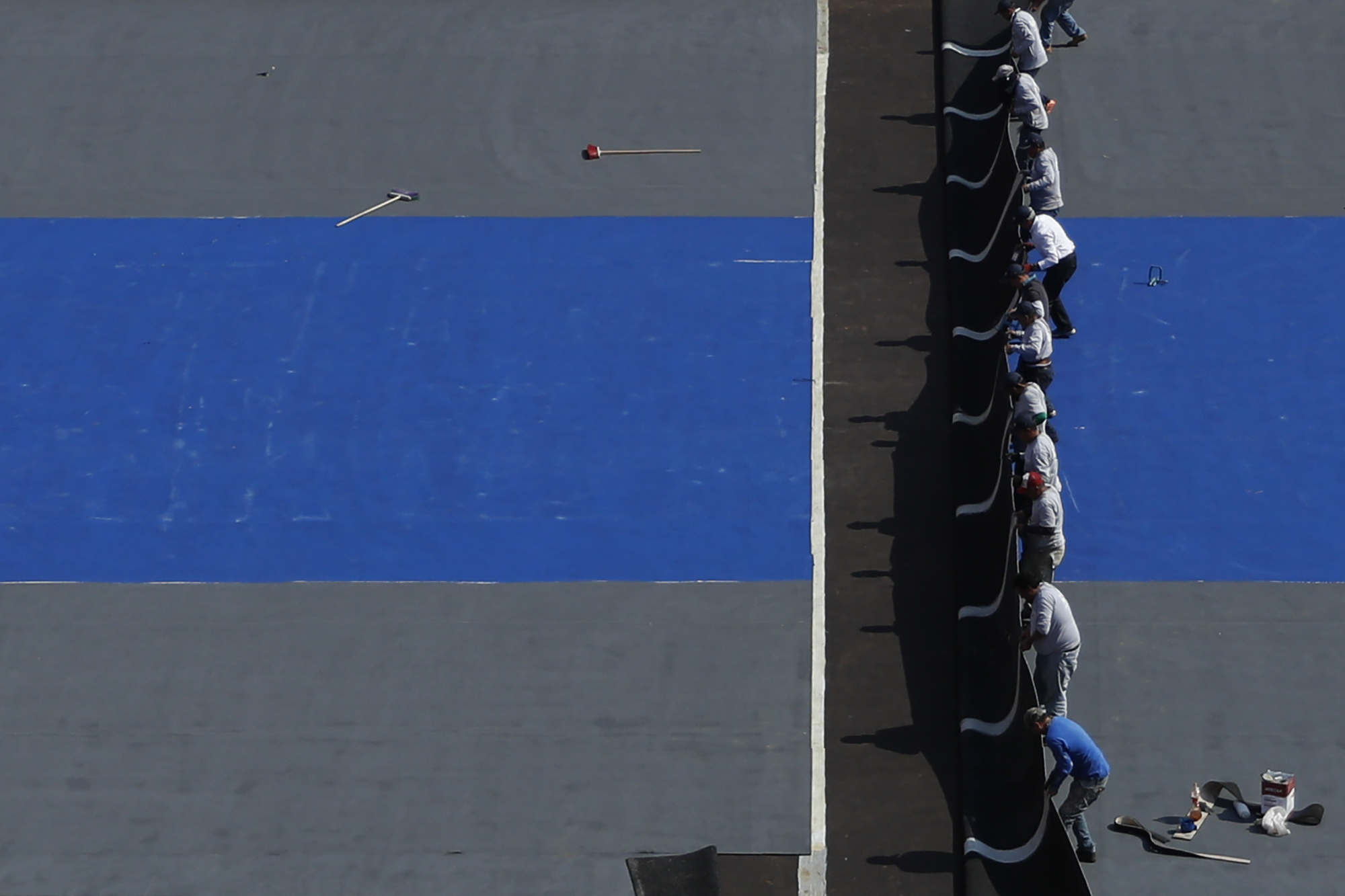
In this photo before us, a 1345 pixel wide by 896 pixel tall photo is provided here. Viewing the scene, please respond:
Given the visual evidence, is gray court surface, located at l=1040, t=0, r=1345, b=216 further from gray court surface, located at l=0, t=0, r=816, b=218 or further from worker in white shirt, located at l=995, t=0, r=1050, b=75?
gray court surface, located at l=0, t=0, r=816, b=218

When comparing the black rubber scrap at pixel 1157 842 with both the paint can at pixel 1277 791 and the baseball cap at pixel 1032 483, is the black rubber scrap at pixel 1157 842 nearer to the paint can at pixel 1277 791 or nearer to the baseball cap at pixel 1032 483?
the paint can at pixel 1277 791

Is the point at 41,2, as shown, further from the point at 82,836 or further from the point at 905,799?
the point at 905,799

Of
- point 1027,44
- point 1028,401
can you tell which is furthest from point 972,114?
point 1028,401

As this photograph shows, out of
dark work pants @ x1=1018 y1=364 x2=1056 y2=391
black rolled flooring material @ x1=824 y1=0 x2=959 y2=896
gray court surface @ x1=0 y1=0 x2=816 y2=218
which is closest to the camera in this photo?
black rolled flooring material @ x1=824 y1=0 x2=959 y2=896

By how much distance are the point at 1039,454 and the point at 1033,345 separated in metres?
1.52

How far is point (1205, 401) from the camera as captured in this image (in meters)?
16.3

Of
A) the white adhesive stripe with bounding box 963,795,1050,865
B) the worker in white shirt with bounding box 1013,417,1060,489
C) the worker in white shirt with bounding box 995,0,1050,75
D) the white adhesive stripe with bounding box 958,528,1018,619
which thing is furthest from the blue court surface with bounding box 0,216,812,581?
the worker in white shirt with bounding box 995,0,1050,75

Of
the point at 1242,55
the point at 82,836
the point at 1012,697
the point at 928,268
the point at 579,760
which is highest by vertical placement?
the point at 1242,55

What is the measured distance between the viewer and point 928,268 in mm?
17844

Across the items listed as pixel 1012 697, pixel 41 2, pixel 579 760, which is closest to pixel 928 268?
pixel 1012 697

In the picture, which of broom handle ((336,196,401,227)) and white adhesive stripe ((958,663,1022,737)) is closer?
white adhesive stripe ((958,663,1022,737))

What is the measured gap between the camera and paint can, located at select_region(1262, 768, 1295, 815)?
1277 cm

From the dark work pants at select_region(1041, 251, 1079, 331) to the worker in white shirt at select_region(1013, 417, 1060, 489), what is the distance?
8.30ft

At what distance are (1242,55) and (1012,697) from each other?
10.0 m
